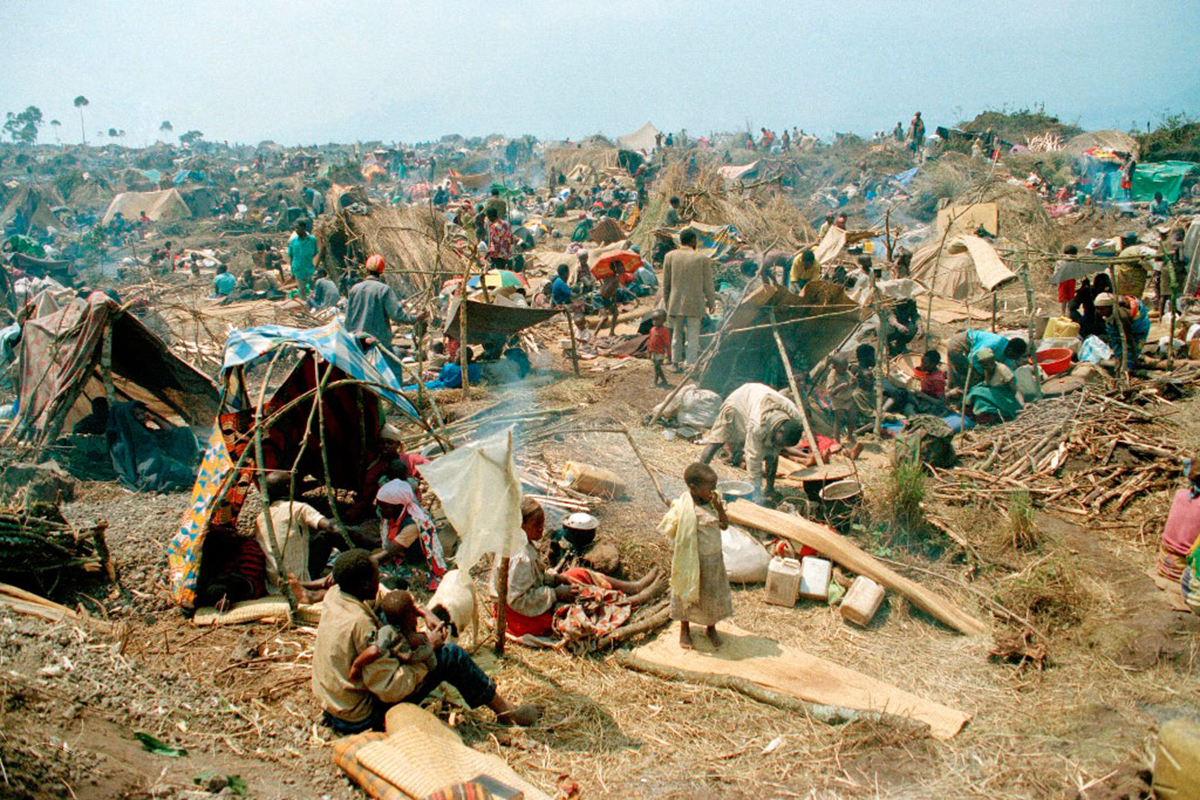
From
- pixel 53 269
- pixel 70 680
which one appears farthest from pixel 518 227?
pixel 70 680

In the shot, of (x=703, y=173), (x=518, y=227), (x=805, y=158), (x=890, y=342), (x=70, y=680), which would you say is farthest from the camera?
(x=805, y=158)

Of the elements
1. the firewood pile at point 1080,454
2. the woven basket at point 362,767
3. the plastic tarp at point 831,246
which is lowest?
the woven basket at point 362,767

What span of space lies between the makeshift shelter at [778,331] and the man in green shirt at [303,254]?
7878 millimetres

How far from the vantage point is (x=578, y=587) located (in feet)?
16.0

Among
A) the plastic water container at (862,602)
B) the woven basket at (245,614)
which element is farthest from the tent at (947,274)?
the woven basket at (245,614)

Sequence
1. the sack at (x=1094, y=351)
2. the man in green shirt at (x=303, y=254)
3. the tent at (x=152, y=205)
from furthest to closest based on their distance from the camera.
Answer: the tent at (x=152, y=205) < the man in green shirt at (x=303, y=254) < the sack at (x=1094, y=351)

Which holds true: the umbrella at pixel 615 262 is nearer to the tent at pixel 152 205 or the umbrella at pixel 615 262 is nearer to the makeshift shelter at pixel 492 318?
the makeshift shelter at pixel 492 318

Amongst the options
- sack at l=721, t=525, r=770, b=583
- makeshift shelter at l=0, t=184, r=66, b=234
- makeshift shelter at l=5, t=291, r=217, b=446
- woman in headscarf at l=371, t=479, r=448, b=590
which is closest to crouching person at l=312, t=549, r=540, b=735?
woman in headscarf at l=371, t=479, r=448, b=590

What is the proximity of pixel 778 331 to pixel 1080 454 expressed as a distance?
3135 mm

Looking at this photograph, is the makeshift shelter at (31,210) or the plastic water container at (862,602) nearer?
the plastic water container at (862,602)

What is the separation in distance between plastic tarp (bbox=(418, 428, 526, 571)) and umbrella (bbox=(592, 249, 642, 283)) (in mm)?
9078

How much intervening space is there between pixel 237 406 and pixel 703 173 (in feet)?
47.9

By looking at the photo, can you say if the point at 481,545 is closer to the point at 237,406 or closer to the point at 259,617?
the point at 259,617

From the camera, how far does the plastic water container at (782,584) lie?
5191 millimetres
